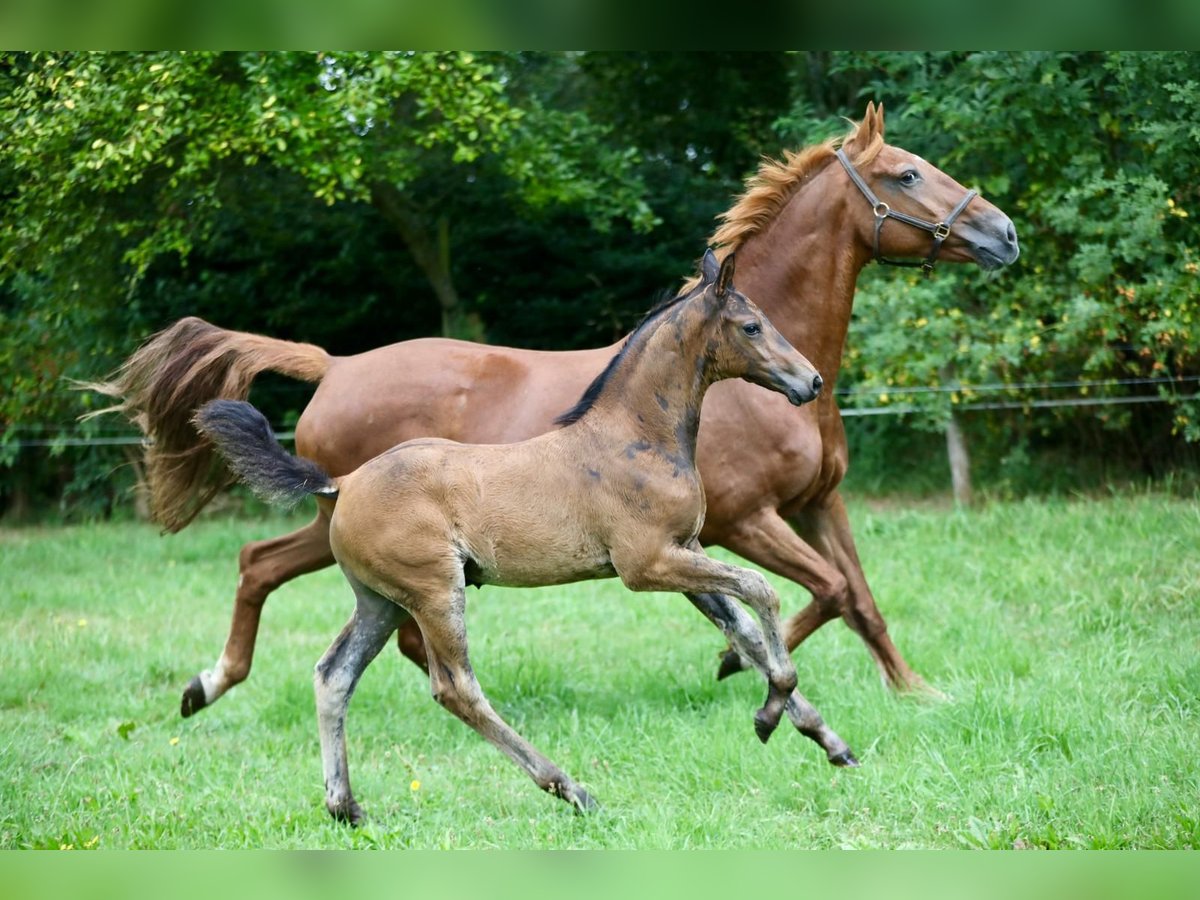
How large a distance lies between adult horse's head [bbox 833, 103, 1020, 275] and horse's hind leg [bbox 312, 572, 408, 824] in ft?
8.26

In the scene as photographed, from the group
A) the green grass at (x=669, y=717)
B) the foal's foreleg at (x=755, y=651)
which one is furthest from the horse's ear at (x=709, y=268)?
the green grass at (x=669, y=717)

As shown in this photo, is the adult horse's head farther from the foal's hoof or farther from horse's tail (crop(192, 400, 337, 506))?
the foal's hoof

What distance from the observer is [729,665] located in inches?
207

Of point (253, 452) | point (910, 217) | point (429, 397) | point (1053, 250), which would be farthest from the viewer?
point (1053, 250)

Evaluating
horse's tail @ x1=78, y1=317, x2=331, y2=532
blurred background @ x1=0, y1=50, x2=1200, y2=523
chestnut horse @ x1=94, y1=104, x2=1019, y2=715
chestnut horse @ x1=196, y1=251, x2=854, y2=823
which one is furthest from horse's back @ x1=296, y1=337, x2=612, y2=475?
blurred background @ x1=0, y1=50, x2=1200, y2=523

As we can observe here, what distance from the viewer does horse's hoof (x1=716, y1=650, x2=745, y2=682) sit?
A: 5203 millimetres

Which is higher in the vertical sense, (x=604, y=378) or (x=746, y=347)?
(x=746, y=347)

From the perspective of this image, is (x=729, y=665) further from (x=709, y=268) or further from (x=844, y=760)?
(x=709, y=268)

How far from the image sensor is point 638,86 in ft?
42.2

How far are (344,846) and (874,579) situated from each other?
449 cm

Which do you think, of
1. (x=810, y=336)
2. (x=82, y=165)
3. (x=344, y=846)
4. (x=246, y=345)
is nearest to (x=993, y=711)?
(x=810, y=336)

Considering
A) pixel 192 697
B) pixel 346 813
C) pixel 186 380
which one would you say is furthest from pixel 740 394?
pixel 192 697

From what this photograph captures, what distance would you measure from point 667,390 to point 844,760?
1489mm

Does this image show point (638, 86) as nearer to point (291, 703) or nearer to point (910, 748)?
point (291, 703)
